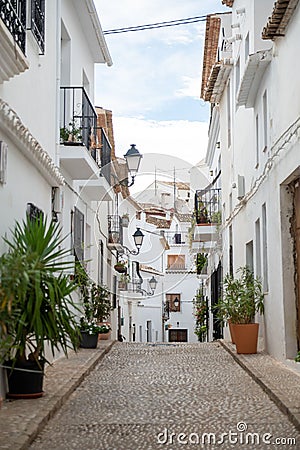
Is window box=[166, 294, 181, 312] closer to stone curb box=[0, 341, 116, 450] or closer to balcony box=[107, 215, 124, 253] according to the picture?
balcony box=[107, 215, 124, 253]

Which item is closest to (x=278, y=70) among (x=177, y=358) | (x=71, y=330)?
(x=177, y=358)

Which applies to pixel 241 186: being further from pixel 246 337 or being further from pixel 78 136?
pixel 246 337

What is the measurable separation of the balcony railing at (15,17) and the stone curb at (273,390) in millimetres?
4485

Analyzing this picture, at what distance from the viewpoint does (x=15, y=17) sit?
7965mm

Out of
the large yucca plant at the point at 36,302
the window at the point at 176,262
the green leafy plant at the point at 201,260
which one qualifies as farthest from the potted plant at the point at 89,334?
the window at the point at 176,262

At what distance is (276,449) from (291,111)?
229 inches

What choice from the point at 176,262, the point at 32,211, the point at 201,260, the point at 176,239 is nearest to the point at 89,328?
the point at 32,211

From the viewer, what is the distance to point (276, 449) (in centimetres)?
597

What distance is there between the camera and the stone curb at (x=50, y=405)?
19.5 feet

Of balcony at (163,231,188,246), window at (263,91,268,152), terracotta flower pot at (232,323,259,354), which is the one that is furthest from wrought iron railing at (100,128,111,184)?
balcony at (163,231,188,246)

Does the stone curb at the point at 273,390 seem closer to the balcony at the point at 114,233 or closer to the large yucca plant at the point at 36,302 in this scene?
the large yucca plant at the point at 36,302

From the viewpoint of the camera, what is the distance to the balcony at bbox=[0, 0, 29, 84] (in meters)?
7.11

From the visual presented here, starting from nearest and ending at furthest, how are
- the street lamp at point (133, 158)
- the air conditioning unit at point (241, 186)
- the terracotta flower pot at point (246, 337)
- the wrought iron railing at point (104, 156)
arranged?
1. the terracotta flower pot at point (246, 337)
2. the street lamp at point (133, 158)
3. the wrought iron railing at point (104, 156)
4. the air conditioning unit at point (241, 186)

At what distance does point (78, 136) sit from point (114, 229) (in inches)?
376
